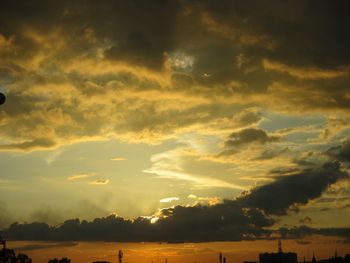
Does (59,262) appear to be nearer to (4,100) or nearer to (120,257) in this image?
(120,257)

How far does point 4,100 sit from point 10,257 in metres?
71.4

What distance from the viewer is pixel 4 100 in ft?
178

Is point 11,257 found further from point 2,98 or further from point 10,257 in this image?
point 2,98

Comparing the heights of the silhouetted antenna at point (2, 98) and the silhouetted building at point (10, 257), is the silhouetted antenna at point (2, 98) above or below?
above

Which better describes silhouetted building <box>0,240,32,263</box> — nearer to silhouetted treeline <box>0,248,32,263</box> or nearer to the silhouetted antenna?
silhouetted treeline <box>0,248,32,263</box>

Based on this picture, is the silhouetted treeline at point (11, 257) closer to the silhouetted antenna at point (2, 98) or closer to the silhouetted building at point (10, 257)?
the silhouetted building at point (10, 257)

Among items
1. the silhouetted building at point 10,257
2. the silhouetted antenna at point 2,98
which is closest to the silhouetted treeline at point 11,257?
the silhouetted building at point 10,257

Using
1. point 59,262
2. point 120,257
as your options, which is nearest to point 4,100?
point 59,262

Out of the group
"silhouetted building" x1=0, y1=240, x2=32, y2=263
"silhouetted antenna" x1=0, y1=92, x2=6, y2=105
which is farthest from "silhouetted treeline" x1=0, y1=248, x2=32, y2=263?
"silhouetted antenna" x1=0, y1=92, x2=6, y2=105

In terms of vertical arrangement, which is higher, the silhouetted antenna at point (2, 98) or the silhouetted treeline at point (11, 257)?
the silhouetted antenna at point (2, 98)

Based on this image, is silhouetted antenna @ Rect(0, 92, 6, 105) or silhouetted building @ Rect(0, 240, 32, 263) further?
silhouetted building @ Rect(0, 240, 32, 263)

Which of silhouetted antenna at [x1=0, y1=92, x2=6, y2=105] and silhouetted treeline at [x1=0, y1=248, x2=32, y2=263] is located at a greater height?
silhouetted antenna at [x1=0, y1=92, x2=6, y2=105]

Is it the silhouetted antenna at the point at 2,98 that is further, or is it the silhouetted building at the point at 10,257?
the silhouetted building at the point at 10,257

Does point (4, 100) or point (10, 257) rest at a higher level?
point (4, 100)
